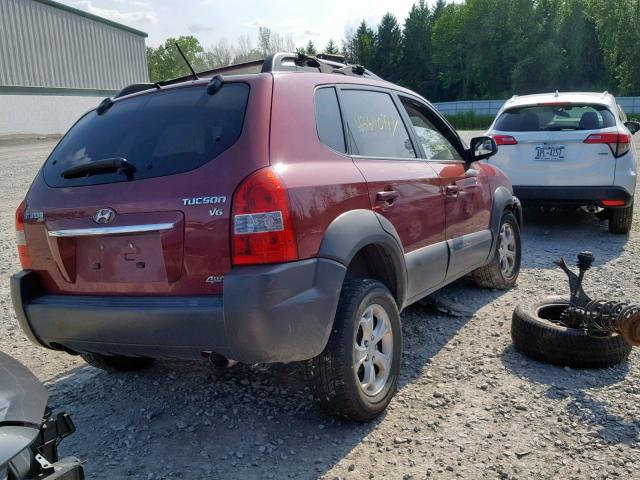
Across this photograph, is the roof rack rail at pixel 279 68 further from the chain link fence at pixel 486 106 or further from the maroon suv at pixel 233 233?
the chain link fence at pixel 486 106

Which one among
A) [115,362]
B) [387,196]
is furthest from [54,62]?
[387,196]

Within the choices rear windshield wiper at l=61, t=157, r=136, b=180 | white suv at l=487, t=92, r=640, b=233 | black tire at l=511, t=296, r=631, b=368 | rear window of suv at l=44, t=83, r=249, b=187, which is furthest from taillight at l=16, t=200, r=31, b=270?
white suv at l=487, t=92, r=640, b=233

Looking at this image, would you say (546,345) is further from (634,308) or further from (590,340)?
(634,308)

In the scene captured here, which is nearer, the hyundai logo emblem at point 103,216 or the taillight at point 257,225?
the taillight at point 257,225

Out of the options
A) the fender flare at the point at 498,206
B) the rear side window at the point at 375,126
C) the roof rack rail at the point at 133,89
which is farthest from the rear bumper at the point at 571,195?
the roof rack rail at the point at 133,89

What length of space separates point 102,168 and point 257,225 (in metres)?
0.96

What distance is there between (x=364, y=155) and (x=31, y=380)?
2.19 meters

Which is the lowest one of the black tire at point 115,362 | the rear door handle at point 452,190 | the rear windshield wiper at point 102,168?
the black tire at point 115,362

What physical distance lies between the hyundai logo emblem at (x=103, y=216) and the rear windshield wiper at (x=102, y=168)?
0.19 m

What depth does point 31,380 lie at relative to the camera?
1.87 m

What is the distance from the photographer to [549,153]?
24.5 feet

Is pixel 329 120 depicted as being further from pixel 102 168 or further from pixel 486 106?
pixel 486 106

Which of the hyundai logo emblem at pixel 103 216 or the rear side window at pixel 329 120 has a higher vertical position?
the rear side window at pixel 329 120

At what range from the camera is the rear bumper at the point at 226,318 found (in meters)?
2.63
